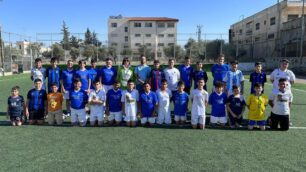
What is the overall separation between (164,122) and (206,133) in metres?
1.26

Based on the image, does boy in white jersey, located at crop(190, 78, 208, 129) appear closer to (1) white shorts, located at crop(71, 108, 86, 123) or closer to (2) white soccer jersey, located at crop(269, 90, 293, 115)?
(2) white soccer jersey, located at crop(269, 90, 293, 115)

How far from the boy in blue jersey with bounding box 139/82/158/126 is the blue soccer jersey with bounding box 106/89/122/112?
526 millimetres

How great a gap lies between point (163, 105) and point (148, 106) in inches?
14.5

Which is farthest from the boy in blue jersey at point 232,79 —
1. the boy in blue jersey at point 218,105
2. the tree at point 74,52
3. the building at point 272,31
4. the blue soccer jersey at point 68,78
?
the tree at point 74,52

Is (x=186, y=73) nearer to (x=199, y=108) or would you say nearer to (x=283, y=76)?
(x=199, y=108)

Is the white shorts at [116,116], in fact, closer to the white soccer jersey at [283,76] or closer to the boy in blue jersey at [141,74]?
the boy in blue jersey at [141,74]

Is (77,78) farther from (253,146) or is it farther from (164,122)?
(253,146)

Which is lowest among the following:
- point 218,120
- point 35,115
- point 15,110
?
point 218,120

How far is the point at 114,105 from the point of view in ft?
21.8

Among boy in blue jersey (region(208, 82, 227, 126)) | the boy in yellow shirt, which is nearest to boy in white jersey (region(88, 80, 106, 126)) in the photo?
boy in blue jersey (region(208, 82, 227, 126))

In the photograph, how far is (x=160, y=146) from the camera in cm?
495

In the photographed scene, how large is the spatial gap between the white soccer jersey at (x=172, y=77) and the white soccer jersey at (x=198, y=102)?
85 centimetres

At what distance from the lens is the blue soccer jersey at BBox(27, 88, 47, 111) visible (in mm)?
6750

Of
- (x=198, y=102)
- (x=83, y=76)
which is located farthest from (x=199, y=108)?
(x=83, y=76)
